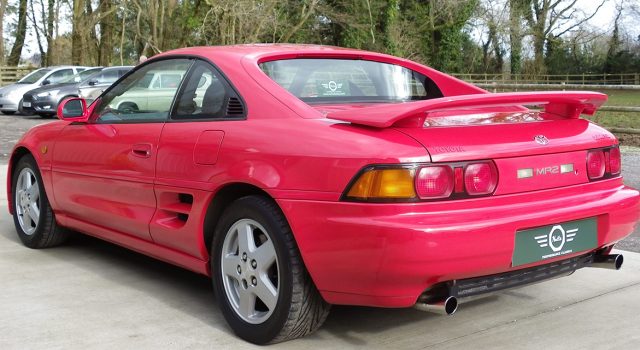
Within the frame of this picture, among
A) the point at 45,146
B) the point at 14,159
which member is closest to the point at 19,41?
the point at 14,159

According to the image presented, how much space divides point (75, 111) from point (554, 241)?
3039 millimetres

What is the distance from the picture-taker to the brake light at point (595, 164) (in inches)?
126

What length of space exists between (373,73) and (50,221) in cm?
250

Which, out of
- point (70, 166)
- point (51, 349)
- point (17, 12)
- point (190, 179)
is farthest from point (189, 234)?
point (17, 12)

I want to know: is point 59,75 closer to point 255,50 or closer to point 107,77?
point 107,77

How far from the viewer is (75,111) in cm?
452

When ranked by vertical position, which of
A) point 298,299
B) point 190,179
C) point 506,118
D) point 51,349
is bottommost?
point 51,349

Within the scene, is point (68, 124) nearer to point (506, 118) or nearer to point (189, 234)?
point (189, 234)

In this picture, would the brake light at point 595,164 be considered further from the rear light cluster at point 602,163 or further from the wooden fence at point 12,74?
the wooden fence at point 12,74

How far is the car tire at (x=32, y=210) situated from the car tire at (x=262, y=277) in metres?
2.03

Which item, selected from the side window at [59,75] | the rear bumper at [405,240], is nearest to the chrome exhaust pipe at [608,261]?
the rear bumper at [405,240]

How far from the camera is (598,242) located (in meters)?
3.19

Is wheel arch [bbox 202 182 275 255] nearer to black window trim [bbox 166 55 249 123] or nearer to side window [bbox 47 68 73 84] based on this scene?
black window trim [bbox 166 55 249 123]

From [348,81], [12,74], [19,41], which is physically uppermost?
[19,41]
